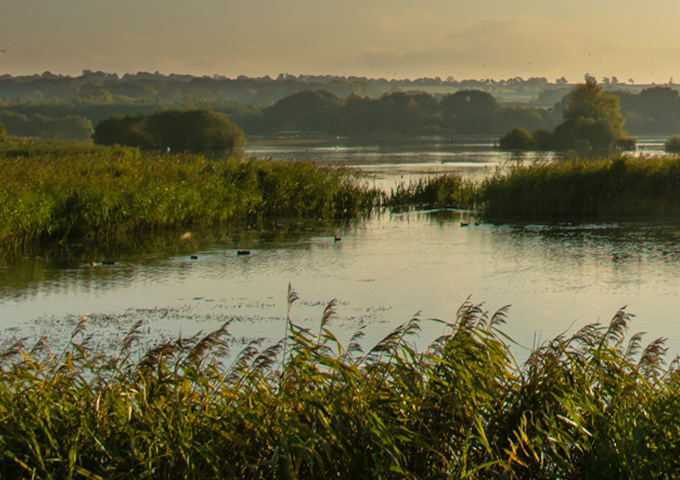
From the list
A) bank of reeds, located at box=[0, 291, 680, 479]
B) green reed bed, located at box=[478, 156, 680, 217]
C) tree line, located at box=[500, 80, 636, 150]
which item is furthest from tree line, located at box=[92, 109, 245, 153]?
bank of reeds, located at box=[0, 291, 680, 479]

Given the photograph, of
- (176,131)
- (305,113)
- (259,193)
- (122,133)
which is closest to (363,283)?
(259,193)

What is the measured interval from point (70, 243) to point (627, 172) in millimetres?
16107

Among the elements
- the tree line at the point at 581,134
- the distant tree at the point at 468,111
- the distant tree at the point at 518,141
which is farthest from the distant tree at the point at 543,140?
the distant tree at the point at 468,111

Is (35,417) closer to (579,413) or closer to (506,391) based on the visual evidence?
(506,391)

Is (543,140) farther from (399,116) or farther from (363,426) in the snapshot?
(363,426)

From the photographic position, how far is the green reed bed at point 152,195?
18562 millimetres

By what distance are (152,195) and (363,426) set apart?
1722 cm

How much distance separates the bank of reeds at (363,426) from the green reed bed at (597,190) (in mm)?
19486

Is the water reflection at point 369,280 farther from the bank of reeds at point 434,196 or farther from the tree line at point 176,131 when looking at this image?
the tree line at point 176,131

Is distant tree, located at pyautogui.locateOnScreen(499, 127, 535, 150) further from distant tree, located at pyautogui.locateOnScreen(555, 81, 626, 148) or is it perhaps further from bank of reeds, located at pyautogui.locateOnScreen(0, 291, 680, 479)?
bank of reeds, located at pyautogui.locateOnScreen(0, 291, 680, 479)

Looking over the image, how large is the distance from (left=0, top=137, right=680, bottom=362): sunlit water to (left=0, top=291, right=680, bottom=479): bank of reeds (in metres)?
3.37

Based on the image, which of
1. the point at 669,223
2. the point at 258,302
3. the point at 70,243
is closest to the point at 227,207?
the point at 70,243

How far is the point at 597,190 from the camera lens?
79.9ft

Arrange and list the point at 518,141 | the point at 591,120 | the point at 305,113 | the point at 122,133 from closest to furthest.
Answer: the point at 122,133
the point at 518,141
the point at 591,120
the point at 305,113
